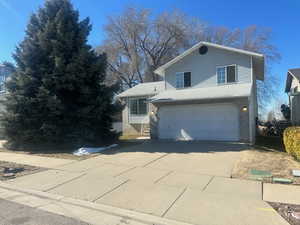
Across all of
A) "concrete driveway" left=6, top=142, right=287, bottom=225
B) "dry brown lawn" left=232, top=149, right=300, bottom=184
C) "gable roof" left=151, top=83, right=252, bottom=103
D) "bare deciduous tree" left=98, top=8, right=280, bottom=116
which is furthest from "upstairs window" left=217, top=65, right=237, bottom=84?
"bare deciduous tree" left=98, top=8, right=280, bottom=116

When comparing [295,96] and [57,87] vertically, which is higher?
[57,87]

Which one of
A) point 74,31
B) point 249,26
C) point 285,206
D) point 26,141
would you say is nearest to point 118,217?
point 285,206

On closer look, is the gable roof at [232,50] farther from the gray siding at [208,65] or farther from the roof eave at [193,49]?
the gray siding at [208,65]

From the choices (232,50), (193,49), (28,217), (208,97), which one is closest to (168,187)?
(28,217)

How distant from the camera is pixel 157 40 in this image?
30.4 meters

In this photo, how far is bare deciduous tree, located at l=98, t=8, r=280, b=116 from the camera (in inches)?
1121

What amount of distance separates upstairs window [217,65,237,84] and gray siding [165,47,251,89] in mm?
242

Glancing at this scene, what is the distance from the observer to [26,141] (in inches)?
450

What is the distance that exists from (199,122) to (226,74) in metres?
3.73

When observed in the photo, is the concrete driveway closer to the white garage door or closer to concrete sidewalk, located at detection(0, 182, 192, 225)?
concrete sidewalk, located at detection(0, 182, 192, 225)

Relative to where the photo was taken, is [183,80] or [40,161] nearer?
[40,161]

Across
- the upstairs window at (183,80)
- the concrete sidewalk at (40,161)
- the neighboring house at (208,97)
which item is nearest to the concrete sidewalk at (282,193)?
the concrete sidewalk at (40,161)

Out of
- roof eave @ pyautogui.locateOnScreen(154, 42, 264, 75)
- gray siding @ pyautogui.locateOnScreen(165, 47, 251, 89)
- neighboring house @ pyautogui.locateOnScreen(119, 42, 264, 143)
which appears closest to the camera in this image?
neighboring house @ pyautogui.locateOnScreen(119, 42, 264, 143)

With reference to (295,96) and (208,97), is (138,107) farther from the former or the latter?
(295,96)
